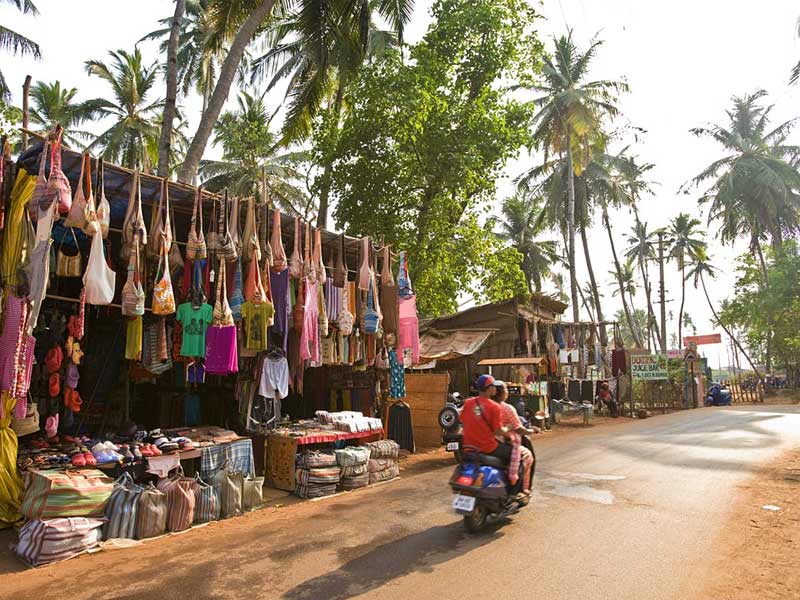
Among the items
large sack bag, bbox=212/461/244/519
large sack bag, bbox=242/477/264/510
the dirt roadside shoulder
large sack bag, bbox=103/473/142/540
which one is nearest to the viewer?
the dirt roadside shoulder

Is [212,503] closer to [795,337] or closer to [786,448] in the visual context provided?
[786,448]

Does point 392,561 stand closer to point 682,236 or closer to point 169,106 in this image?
point 169,106

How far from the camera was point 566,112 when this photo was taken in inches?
983

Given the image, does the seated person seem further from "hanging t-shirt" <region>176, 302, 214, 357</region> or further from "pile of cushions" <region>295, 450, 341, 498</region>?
"hanging t-shirt" <region>176, 302, 214, 357</region>

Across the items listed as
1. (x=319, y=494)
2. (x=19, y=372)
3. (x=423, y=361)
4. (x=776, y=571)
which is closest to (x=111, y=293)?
(x=19, y=372)

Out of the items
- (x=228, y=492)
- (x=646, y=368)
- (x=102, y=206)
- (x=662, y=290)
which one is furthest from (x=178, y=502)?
(x=662, y=290)

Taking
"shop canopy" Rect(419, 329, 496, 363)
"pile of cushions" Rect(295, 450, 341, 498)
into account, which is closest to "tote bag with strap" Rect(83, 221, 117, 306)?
"pile of cushions" Rect(295, 450, 341, 498)

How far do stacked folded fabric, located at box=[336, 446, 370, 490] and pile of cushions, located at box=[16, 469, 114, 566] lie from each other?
11.2 feet

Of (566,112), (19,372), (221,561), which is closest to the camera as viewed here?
(221,561)

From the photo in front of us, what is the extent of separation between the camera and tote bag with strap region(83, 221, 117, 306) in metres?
5.75

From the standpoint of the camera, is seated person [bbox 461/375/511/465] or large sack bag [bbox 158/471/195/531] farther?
large sack bag [bbox 158/471/195/531]

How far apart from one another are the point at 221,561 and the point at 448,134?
1277 centimetres

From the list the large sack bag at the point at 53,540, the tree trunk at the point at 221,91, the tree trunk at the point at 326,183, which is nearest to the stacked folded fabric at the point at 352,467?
the large sack bag at the point at 53,540

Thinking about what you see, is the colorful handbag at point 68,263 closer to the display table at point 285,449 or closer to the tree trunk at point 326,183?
the display table at point 285,449
